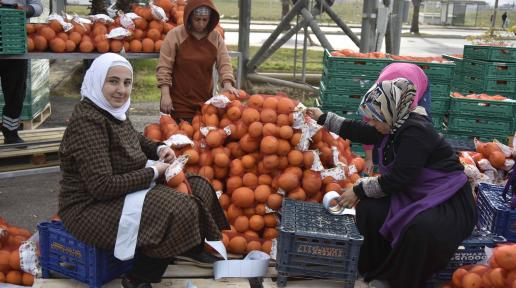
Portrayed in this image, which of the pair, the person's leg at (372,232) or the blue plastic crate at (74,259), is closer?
the blue plastic crate at (74,259)

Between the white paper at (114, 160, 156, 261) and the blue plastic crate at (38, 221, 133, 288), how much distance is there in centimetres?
19

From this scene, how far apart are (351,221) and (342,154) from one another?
32.3 inches

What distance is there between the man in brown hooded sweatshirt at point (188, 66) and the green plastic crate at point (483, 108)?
2.54 meters

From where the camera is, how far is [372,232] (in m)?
3.32

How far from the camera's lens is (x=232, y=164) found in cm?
391

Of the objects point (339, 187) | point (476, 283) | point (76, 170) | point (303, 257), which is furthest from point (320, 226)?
point (76, 170)

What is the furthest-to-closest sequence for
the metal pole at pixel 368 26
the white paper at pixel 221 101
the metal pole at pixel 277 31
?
1. the metal pole at pixel 277 31
2. the metal pole at pixel 368 26
3. the white paper at pixel 221 101

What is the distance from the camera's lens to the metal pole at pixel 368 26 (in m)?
8.10

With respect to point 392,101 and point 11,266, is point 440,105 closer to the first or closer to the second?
point 392,101

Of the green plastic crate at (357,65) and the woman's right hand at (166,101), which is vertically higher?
the green plastic crate at (357,65)

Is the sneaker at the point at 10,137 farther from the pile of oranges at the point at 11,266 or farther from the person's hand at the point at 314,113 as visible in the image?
the person's hand at the point at 314,113

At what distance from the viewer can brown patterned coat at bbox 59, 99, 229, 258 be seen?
2.84 meters

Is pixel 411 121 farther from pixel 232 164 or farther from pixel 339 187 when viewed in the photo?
pixel 232 164

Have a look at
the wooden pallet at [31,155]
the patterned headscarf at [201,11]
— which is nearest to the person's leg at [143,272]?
the patterned headscarf at [201,11]
